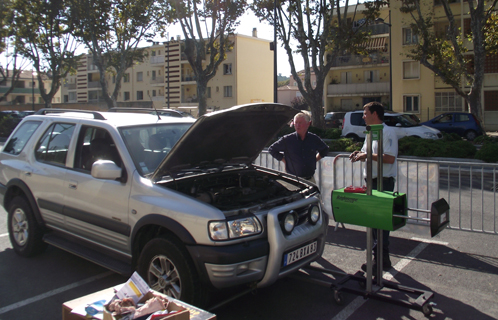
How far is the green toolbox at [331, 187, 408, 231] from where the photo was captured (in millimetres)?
3684

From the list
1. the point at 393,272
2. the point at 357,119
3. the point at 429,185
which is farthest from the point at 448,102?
the point at 393,272

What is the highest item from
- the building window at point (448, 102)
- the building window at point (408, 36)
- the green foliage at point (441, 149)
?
the building window at point (408, 36)

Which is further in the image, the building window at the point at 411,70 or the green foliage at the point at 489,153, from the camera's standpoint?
the building window at the point at 411,70

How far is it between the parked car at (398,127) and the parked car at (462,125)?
426 cm

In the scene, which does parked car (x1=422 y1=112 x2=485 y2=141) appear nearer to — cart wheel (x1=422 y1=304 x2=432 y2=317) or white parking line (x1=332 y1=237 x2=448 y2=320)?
white parking line (x1=332 y1=237 x2=448 y2=320)

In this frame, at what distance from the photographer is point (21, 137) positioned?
598cm

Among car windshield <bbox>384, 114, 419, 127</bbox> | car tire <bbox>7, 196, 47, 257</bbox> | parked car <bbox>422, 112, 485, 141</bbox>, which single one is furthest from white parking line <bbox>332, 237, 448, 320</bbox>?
parked car <bbox>422, 112, 485, 141</bbox>

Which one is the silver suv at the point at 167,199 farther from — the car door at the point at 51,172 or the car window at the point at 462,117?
the car window at the point at 462,117

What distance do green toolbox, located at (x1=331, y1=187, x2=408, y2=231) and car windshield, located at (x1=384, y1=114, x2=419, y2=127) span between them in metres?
17.2

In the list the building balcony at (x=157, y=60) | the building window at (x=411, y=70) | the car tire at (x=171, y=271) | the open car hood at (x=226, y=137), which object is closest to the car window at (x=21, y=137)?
the open car hood at (x=226, y=137)

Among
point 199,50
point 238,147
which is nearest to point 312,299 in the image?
point 238,147

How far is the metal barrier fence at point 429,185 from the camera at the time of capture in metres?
6.34

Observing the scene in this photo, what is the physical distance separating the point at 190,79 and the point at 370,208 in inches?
2191

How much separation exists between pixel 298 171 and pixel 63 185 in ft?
9.37
